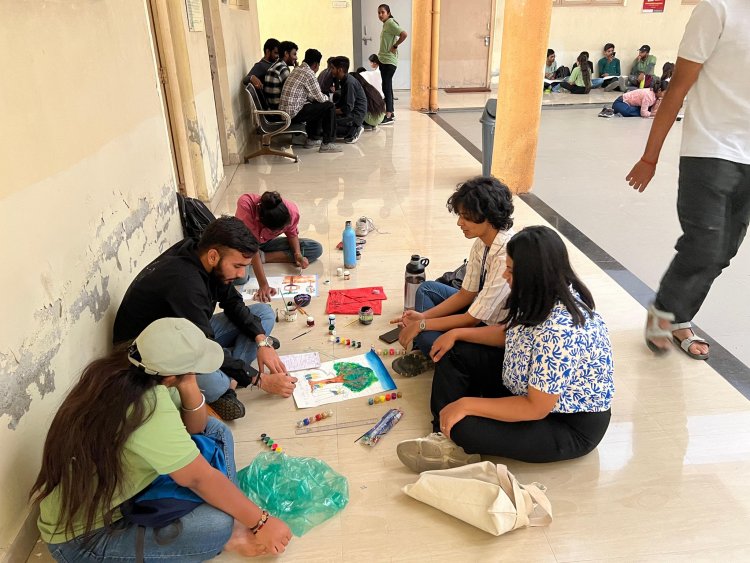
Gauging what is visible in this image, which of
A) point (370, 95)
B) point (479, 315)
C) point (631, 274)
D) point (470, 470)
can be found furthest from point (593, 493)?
point (370, 95)

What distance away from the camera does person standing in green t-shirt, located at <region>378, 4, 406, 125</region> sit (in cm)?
846

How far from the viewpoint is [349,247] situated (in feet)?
12.1

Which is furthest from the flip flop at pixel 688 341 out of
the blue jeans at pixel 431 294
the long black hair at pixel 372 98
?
the long black hair at pixel 372 98

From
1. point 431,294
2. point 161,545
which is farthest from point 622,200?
point 161,545

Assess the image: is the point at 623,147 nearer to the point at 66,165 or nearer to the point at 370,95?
the point at 370,95

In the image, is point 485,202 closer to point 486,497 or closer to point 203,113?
point 486,497

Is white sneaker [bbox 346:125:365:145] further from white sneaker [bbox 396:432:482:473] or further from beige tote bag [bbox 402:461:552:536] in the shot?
beige tote bag [bbox 402:461:552:536]

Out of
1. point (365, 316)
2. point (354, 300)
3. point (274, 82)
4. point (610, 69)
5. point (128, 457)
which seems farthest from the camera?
point (610, 69)

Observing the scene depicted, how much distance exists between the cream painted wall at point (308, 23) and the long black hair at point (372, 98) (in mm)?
3712

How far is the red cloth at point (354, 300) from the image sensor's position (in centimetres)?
321

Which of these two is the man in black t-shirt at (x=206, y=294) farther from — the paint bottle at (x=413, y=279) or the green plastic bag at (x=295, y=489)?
the paint bottle at (x=413, y=279)

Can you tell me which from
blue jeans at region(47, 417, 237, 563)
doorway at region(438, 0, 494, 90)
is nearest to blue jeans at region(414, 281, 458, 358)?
blue jeans at region(47, 417, 237, 563)

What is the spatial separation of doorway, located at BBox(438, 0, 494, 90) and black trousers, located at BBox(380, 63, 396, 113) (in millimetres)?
3710

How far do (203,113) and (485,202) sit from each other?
3.44 meters
